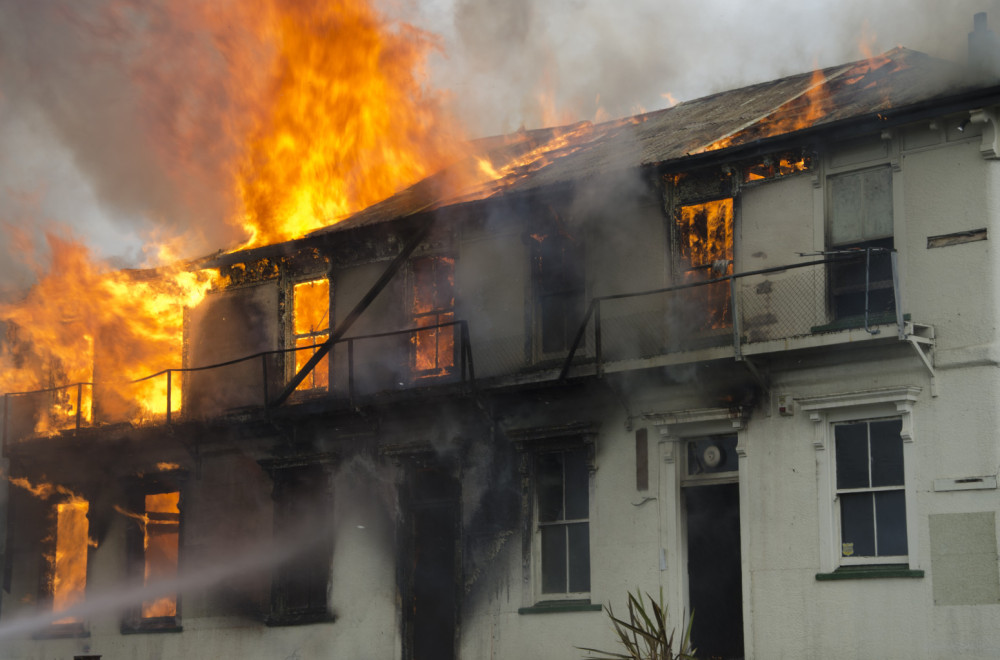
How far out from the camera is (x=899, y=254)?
15.6 metres

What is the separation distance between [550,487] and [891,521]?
16.7 feet

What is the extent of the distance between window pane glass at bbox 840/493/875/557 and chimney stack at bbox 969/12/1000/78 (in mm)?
5085

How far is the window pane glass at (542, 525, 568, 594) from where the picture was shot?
715 inches

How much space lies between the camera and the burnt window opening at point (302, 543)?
2064 cm

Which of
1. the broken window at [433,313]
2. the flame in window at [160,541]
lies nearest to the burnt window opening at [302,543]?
the broken window at [433,313]

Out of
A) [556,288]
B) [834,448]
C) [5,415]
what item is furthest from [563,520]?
[5,415]

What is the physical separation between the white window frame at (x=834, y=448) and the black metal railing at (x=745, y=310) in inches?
32.7

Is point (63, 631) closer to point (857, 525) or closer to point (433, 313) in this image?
point (433, 313)

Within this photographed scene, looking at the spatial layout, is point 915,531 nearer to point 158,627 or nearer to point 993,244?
point 993,244

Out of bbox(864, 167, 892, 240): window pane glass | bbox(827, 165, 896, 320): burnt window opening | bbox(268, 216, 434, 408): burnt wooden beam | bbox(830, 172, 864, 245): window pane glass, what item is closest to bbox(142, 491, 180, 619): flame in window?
bbox(268, 216, 434, 408): burnt wooden beam

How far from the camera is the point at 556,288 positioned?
1908cm

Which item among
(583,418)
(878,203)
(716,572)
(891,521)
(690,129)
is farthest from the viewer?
(690,129)

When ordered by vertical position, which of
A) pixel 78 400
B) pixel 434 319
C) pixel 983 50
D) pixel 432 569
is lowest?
pixel 432 569

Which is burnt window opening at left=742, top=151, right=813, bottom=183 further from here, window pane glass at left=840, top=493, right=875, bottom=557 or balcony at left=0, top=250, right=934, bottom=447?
window pane glass at left=840, top=493, right=875, bottom=557
